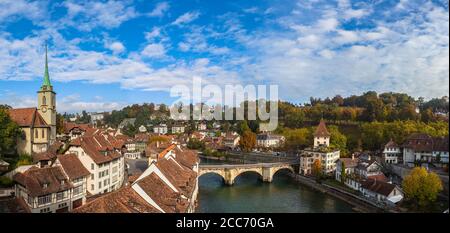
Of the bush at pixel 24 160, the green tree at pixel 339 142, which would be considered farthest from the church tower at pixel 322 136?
the bush at pixel 24 160

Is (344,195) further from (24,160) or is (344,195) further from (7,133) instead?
(7,133)

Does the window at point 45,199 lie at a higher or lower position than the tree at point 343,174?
higher

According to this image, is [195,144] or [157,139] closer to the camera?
[157,139]

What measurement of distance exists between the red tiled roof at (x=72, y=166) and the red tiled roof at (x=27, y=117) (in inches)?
55.8

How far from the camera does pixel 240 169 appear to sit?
15773mm

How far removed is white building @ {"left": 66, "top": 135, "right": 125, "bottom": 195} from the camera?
8.60 metres

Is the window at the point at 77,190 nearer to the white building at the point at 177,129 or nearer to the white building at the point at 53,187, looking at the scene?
the white building at the point at 53,187

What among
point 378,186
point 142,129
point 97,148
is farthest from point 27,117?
point 142,129

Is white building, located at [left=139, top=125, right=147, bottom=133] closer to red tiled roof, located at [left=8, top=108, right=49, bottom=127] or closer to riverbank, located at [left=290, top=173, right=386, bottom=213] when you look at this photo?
riverbank, located at [left=290, top=173, right=386, bottom=213]

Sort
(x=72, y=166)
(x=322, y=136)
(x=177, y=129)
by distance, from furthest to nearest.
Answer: (x=177, y=129) → (x=322, y=136) → (x=72, y=166)

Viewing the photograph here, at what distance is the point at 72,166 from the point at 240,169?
898cm

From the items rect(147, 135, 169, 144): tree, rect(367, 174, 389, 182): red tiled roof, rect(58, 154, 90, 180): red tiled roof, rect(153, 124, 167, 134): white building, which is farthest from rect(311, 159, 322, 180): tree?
rect(153, 124, 167, 134): white building

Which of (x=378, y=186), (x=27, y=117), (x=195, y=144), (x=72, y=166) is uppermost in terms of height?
(x=27, y=117)

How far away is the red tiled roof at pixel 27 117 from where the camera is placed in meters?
8.79
